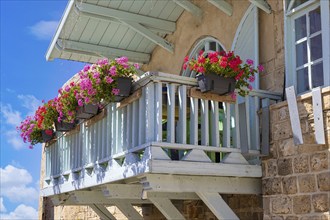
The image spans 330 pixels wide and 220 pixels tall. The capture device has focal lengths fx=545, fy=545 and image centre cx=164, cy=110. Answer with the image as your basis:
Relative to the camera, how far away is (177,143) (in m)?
5.45

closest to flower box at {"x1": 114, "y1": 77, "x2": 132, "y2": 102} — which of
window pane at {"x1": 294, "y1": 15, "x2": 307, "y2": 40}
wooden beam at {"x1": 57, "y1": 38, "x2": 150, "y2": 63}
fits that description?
window pane at {"x1": 294, "y1": 15, "x2": 307, "y2": 40}

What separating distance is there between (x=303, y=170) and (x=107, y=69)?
231 cm

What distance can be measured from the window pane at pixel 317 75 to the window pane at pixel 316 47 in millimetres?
92

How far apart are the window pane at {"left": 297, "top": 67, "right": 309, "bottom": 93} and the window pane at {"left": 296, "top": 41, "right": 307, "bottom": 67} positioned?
9 centimetres

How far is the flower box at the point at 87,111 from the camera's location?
260 inches

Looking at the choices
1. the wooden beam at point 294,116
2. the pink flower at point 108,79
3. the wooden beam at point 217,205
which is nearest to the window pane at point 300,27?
the wooden beam at point 294,116

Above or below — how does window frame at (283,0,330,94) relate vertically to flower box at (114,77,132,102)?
above

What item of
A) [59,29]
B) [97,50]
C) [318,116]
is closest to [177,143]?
[318,116]

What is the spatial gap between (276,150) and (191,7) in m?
3.47

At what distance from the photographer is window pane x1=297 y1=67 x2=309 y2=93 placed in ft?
19.5

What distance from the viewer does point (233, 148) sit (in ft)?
18.9

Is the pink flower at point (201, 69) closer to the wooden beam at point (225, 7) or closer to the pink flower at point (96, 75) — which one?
the pink flower at point (96, 75)

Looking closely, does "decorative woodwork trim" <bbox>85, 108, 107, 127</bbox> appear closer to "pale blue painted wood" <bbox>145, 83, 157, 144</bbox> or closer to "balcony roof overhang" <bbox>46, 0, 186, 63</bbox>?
"pale blue painted wood" <bbox>145, 83, 157, 144</bbox>

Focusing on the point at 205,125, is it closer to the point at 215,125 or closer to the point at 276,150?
the point at 215,125
